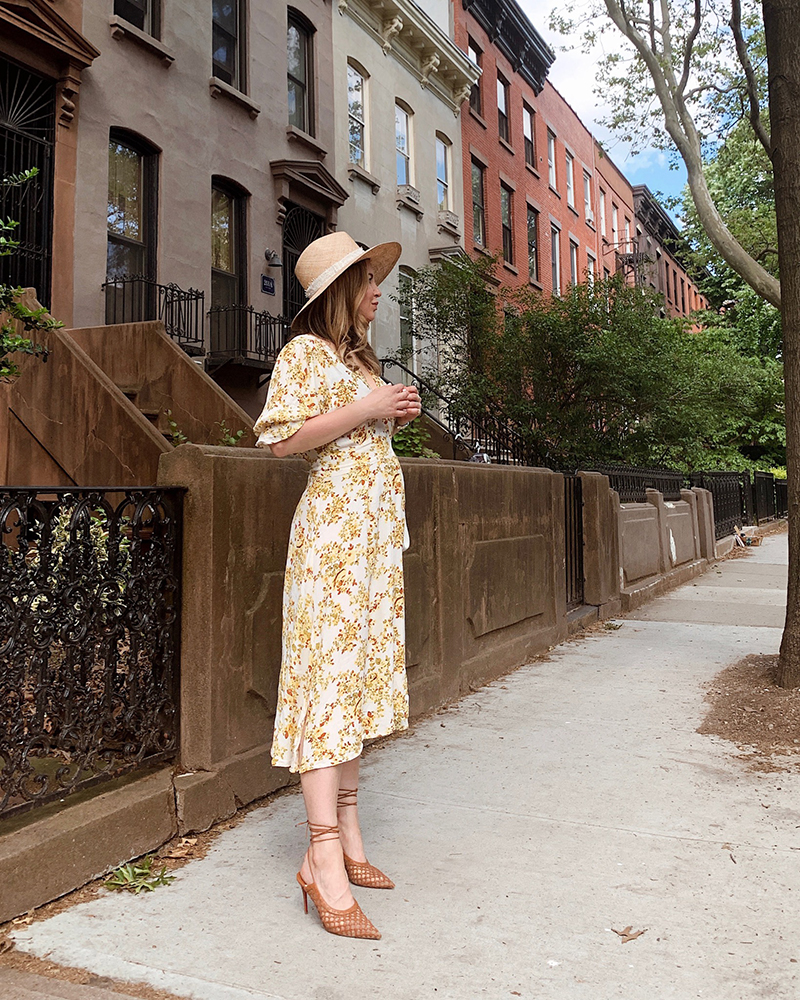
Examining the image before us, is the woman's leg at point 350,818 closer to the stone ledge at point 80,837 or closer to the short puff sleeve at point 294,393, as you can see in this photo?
the stone ledge at point 80,837

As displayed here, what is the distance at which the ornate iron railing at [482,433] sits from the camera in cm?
1471

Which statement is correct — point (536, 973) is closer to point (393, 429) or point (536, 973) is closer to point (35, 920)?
point (35, 920)

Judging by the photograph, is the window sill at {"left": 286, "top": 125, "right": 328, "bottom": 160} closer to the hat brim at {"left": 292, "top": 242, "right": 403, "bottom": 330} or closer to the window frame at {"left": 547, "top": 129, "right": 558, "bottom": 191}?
the hat brim at {"left": 292, "top": 242, "right": 403, "bottom": 330}

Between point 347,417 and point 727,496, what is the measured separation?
18.8 metres

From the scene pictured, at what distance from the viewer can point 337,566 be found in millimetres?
2898

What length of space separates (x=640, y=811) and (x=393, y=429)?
197cm

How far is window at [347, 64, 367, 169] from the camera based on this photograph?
1694 centimetres

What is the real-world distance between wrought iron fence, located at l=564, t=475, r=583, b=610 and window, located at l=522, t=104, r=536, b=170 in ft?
61.3

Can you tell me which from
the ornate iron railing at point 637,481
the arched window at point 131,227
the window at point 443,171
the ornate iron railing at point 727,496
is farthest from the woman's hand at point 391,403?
the window at point 443,171

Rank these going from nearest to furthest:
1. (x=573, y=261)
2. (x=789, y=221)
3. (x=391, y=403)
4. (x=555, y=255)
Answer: (x=391, y=403)
(x=789, y=221)
(x=555, y=255)
(x=573, y=261)

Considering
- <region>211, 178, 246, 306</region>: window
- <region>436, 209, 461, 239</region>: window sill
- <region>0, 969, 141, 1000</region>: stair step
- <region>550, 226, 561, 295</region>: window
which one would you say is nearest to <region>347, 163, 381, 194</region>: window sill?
<region>436, 209, 461, 239</region>: window sill

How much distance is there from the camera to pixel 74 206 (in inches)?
417

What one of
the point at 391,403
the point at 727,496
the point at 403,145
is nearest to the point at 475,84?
the point at 403,145

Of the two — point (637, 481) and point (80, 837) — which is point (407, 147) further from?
point (80, 837)
